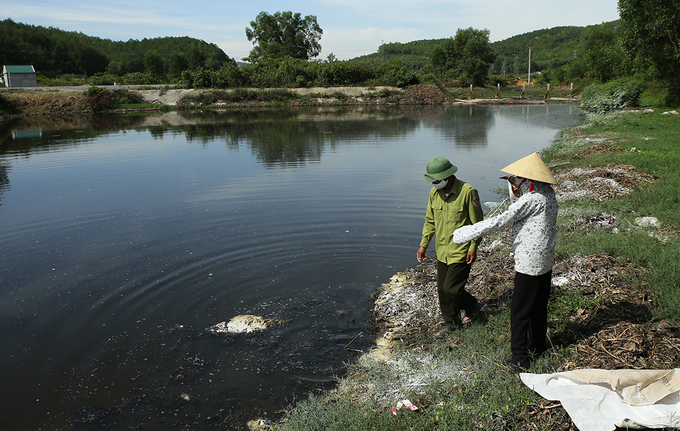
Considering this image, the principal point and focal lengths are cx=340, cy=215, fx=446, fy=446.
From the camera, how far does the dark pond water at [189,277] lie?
5016mm

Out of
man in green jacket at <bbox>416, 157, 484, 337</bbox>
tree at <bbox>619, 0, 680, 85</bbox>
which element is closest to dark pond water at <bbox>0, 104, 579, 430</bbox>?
man in green jacket at <bbox>416, 157, 484, 337</bbox>

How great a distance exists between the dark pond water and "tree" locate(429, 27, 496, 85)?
217ft

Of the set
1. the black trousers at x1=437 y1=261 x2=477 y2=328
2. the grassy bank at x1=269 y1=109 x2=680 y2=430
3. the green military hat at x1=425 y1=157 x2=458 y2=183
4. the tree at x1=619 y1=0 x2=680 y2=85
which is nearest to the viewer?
the grassy bank at x1=269 y1=109 x2=680 y2=430

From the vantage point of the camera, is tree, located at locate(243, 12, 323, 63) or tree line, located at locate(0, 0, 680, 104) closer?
tree line, located at locate(0, 0, 680, 104)

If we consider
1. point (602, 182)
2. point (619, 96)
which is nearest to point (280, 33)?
point (619, 96)

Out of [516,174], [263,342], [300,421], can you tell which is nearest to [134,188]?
[263,342]

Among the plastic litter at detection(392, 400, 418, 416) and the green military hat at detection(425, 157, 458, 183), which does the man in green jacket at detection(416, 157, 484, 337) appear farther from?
the plastic litter at detection(392, 400, 418, 416)

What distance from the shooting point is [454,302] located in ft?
16.8

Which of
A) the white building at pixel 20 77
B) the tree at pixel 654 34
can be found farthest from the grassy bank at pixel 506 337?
the white building at pixel 20 77

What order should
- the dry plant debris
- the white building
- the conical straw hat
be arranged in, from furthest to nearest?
the white building
the dry plant debris
the conical straw hat

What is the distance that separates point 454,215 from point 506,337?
1.44m

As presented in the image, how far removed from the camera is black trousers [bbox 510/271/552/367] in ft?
12.9

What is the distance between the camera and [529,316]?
4039mm

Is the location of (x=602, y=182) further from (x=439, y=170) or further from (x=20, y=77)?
(x=20, y=77)
